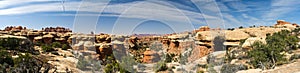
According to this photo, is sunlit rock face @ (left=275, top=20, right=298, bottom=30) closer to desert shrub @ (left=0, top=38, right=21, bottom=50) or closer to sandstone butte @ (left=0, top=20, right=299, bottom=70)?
sandstone butte @ (left=0, top=20, right=299, bottom=70)

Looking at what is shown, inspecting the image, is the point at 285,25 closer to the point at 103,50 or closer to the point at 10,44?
the point at 103,50

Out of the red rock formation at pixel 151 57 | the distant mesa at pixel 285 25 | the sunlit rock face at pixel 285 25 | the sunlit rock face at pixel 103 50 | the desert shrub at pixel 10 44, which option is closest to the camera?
the desert shrub at pixel 10 44

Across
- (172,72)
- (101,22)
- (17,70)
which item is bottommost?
(172,72)

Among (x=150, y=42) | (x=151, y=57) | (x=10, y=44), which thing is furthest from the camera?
(x=150, y=42)

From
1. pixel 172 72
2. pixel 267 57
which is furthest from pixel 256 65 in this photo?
pixel 172 72

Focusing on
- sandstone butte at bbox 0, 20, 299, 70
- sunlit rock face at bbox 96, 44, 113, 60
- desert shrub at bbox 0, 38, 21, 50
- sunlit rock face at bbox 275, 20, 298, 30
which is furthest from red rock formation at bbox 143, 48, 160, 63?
sunlit rock face at bbox 275, 20, 298, 30

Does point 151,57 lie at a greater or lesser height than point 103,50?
lesser

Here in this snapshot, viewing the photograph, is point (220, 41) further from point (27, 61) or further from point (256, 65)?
point (27, 61)

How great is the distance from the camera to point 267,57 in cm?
2436

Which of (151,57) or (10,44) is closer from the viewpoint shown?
(10,44)

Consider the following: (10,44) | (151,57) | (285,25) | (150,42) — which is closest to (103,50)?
(151,57)

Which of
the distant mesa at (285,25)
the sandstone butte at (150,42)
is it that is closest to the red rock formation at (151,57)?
the sandstone butte at (150,42)

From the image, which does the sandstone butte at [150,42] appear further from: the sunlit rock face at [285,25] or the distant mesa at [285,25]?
the distant mesa at [285,25]

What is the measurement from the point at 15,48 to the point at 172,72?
17113 mm
